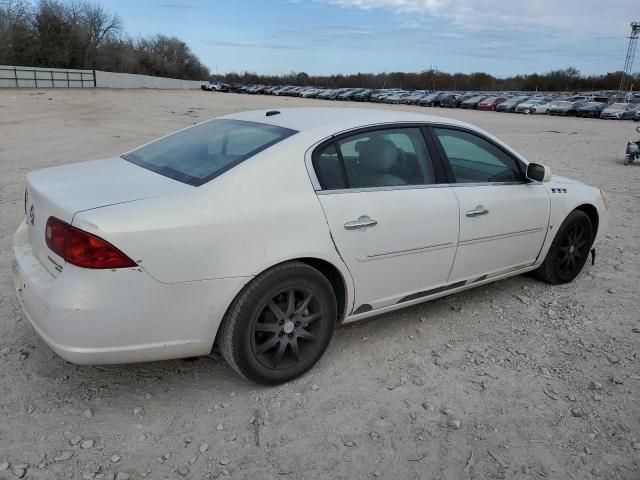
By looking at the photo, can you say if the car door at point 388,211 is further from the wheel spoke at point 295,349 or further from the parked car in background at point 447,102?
the parked car in background at point 447,102

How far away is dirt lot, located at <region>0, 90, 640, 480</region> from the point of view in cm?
259

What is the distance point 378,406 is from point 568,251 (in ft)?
9.05

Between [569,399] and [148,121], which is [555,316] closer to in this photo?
[569,399]

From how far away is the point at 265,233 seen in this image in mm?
2891

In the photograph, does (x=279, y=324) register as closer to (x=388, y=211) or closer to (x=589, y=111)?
(x=388, y=211)

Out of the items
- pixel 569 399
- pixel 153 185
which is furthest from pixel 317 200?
pixel 569 399

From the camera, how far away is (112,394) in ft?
10.0

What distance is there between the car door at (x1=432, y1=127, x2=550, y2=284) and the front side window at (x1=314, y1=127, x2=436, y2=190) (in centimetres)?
22

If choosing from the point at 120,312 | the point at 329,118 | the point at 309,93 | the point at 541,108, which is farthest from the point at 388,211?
the point at 309,93

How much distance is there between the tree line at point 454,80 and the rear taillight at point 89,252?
12218 centimetres

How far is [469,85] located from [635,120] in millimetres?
83616

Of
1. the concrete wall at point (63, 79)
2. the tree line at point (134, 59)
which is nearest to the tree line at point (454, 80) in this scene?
the tree line at point (134, 59)

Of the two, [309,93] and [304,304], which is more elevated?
[309,93]

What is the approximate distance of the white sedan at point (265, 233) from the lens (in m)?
2.60
